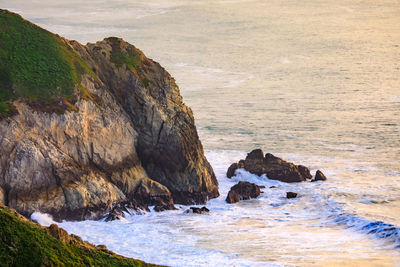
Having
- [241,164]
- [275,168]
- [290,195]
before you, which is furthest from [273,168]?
[290,195]

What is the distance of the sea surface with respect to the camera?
160ft

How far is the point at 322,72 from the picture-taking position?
133 m

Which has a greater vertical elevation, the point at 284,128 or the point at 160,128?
the point at 160,128

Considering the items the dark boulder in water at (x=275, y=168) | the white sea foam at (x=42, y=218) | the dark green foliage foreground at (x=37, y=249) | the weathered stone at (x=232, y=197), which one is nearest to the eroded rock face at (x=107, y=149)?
the white sea foam at (x=42, y=218)

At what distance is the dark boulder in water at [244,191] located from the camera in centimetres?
6000

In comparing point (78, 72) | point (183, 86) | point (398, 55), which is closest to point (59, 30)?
point (183, 86)

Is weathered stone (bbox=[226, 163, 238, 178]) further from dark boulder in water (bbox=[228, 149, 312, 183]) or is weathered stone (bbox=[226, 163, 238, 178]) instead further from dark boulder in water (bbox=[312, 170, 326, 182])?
dark boulder in water (bbox=[312, 170, 326, 182])

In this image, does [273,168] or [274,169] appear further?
[273,168]

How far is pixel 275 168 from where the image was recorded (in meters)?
66.8

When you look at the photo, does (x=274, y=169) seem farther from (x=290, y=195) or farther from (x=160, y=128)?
(x=160, y=128)

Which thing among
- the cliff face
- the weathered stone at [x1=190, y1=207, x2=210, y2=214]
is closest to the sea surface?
the weathered stone at [x1=190, y1=207, x2=210, y2=214]

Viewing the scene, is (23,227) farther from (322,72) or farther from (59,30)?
(59,30)

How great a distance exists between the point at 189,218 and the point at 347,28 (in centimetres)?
13711

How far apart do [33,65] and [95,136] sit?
7.90 meters
